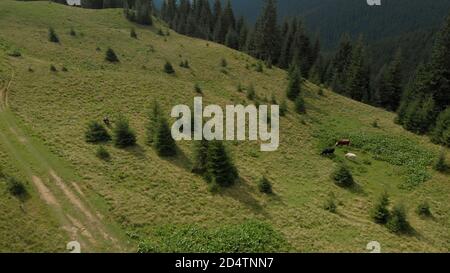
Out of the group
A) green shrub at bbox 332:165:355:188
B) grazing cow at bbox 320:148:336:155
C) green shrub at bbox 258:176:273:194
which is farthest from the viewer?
grazing cow at bbox 320:148:336:155

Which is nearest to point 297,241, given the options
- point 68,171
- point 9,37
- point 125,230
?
point 125,230

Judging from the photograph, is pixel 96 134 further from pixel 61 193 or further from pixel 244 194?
pixel 244 194

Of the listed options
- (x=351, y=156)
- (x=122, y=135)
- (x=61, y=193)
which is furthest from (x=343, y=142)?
(x=61, y=193)

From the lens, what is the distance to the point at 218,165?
33781 mm

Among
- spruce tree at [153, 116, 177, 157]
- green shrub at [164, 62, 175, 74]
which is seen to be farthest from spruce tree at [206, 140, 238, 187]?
green shrub at [164, 62, 175, 74]

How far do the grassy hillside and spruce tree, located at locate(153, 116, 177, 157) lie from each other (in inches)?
43.9

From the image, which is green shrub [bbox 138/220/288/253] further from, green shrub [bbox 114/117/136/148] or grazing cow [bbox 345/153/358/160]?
grazing cow [bbox 345/153/358/160]

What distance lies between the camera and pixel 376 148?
161 ft

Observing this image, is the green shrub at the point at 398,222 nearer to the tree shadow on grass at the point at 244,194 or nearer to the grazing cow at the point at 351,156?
the tree shadow on grass at the point at 244,194

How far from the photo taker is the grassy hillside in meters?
26.9

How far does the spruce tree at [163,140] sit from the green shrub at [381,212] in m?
21.3

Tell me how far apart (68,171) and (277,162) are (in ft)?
74.7

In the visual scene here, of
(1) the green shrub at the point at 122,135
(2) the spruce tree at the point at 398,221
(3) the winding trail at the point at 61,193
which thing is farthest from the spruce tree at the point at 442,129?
(3) the winding trail at the point at 61,193
